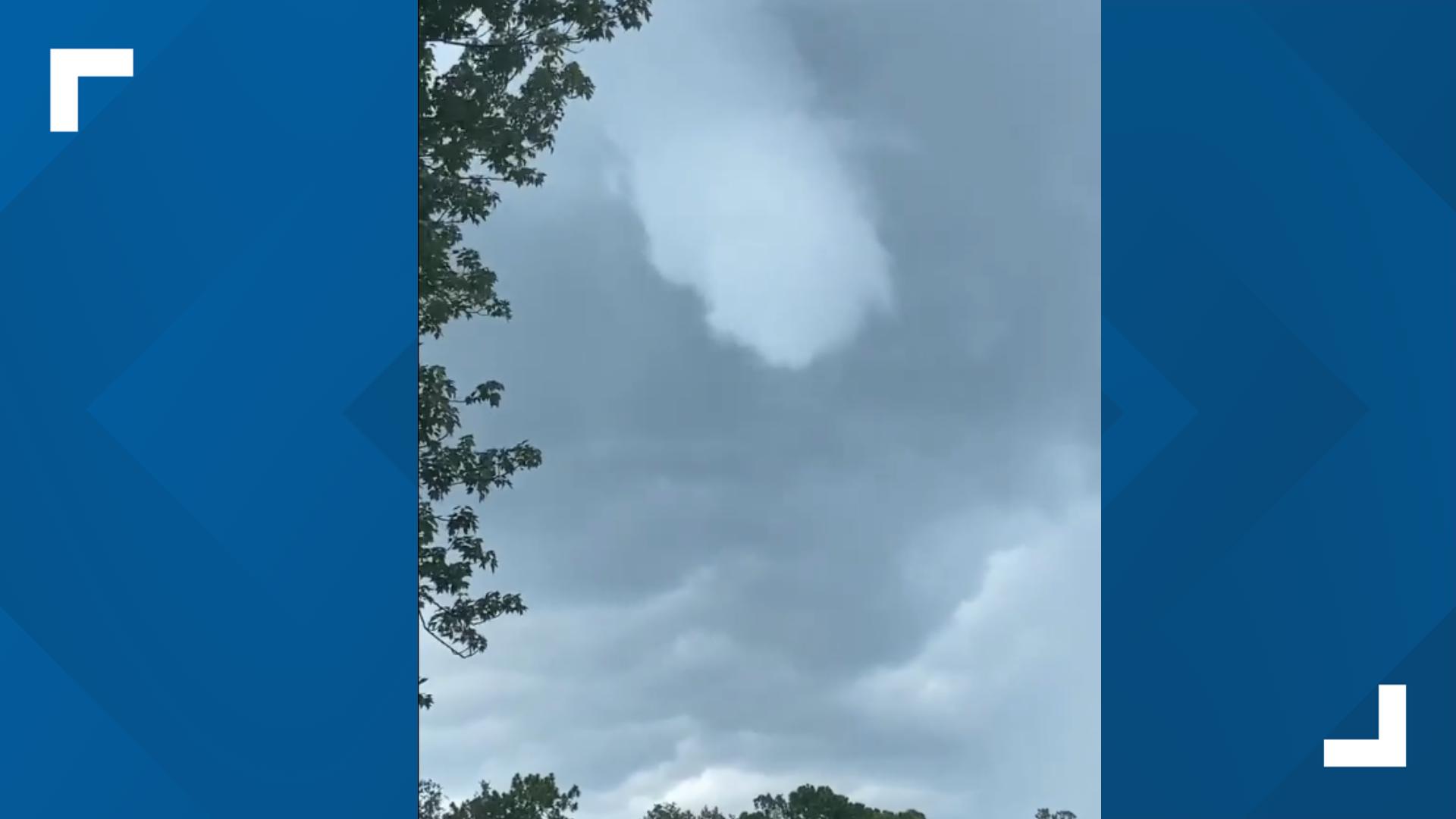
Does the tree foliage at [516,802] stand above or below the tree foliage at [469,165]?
below
